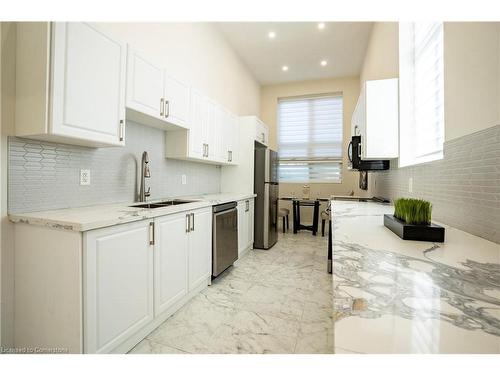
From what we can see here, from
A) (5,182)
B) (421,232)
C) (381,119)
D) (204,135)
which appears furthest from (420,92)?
(5,182)

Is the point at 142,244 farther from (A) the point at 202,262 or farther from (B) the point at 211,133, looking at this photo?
(B) the point at 211,133

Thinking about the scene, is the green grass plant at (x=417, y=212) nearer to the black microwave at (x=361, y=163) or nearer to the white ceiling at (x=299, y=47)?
the black microwave at (x=361, y=163)

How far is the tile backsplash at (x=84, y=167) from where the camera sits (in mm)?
1469

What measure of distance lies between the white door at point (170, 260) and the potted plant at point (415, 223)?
1.50 m

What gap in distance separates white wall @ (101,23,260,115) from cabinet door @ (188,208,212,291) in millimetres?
→ 1723

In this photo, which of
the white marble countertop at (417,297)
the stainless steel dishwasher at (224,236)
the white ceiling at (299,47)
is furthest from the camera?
the white ceiling at (299,47)

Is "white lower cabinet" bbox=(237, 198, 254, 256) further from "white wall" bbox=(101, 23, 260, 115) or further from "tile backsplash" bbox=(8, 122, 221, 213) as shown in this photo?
"white wall" bbox=(101, 23, 260, 115)

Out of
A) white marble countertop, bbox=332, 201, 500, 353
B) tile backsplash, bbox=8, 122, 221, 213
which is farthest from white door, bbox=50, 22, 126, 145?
white marble countertop, bbox=332, 201, 500, 353

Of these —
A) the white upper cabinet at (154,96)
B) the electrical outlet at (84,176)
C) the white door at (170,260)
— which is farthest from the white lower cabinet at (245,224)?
the electrical outlet at (84,176)

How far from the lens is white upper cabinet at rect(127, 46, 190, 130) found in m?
1.92

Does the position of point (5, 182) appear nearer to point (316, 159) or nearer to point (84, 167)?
point (84, 167)

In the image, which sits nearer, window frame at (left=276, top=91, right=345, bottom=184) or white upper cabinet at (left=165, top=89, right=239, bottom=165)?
white upper cabinet at (left=165, top=89, right=239, bottom=165)

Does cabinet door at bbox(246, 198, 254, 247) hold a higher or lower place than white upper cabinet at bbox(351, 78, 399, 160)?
lower
